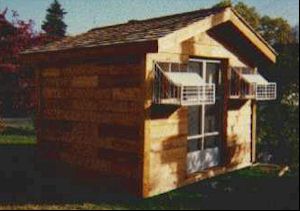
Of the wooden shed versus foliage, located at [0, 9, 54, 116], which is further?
foliage, located at [0, 9, 54, 116]

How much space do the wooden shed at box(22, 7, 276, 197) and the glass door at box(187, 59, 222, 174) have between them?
0.09ft

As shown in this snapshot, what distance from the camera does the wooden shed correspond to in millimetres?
8273

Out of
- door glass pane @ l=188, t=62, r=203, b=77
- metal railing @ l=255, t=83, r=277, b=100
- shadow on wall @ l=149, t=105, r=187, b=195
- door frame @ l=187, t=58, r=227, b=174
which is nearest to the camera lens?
shadow on wall @ l=149, t=105, r=187, b=195

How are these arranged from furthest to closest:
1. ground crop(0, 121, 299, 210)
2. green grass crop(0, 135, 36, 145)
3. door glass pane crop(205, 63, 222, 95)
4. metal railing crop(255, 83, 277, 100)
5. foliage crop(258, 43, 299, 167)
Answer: green grass crop(0, 135, 36, 145), metal railing crop(255, 83, 277, 100), door glass pane crop(205, 63, 222, 95), foliage crop(258, 43, 299, 167), ground crop(0, 121, 299, 210)

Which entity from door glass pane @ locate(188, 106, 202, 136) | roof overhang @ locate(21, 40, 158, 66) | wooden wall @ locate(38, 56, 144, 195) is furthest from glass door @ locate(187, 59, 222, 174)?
roof overhang @ locate(21, 40, 158, 66)

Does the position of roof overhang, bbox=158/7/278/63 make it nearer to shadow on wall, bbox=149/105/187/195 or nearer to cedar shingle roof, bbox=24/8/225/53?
cedar shingle roof, bbox=24/8/225/53

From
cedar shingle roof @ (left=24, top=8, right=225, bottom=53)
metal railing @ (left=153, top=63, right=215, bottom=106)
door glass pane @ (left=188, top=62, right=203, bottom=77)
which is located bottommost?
metal railing @ (left=153, top=63, right=215, bottom=106)

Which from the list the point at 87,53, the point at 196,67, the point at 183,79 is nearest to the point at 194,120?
the point at 196,67

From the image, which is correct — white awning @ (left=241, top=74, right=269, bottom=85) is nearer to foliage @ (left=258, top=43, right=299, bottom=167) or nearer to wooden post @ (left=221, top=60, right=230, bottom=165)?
wooden post @ (left=221, top=60, right=230, bottom=165)

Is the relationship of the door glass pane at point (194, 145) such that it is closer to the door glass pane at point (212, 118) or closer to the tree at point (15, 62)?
the door glass pane at point (212, 118)

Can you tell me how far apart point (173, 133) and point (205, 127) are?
1791 millimetres

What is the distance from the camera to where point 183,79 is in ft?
28.1

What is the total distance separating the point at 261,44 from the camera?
11094 millimetres

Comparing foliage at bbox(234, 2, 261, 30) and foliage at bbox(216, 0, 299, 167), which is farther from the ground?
foliage at bbox(234, 2, 261, 30)
